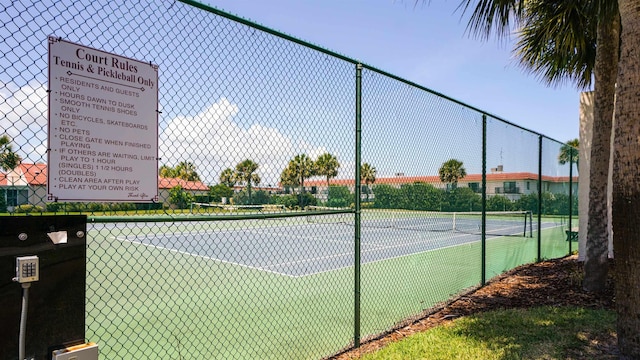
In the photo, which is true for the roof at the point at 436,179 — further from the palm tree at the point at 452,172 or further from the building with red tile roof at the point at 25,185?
the building with red tile roof at the point at 25,185

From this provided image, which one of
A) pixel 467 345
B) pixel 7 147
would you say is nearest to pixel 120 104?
pixel 7 147

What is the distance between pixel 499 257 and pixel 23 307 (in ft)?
35.6

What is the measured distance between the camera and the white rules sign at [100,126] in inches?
93.4

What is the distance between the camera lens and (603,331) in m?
4.76

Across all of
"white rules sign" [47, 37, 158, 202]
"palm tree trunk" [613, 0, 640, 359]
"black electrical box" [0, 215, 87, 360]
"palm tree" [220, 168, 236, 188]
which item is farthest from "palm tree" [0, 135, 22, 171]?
"palm tree trunk" [613, 0, 640, 359]

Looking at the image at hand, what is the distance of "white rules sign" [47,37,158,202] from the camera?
7.78 feet

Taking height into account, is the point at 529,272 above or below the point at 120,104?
below

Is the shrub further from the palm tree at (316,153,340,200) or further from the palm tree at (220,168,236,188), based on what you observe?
the palm tree at (316,153,340,200)

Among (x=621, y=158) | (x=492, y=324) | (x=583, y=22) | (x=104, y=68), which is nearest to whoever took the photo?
(x=104, y=68)

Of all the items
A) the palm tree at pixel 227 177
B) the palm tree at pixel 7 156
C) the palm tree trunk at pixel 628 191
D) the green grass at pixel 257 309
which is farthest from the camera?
the green grass at pixel 257 309

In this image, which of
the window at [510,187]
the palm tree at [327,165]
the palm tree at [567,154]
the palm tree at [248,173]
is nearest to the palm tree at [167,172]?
the palm tree at [248,173]

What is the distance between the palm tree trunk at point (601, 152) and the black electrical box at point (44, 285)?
730 cm

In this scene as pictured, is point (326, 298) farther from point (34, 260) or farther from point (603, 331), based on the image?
point (34, 260)

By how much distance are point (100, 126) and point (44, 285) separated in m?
0.96
